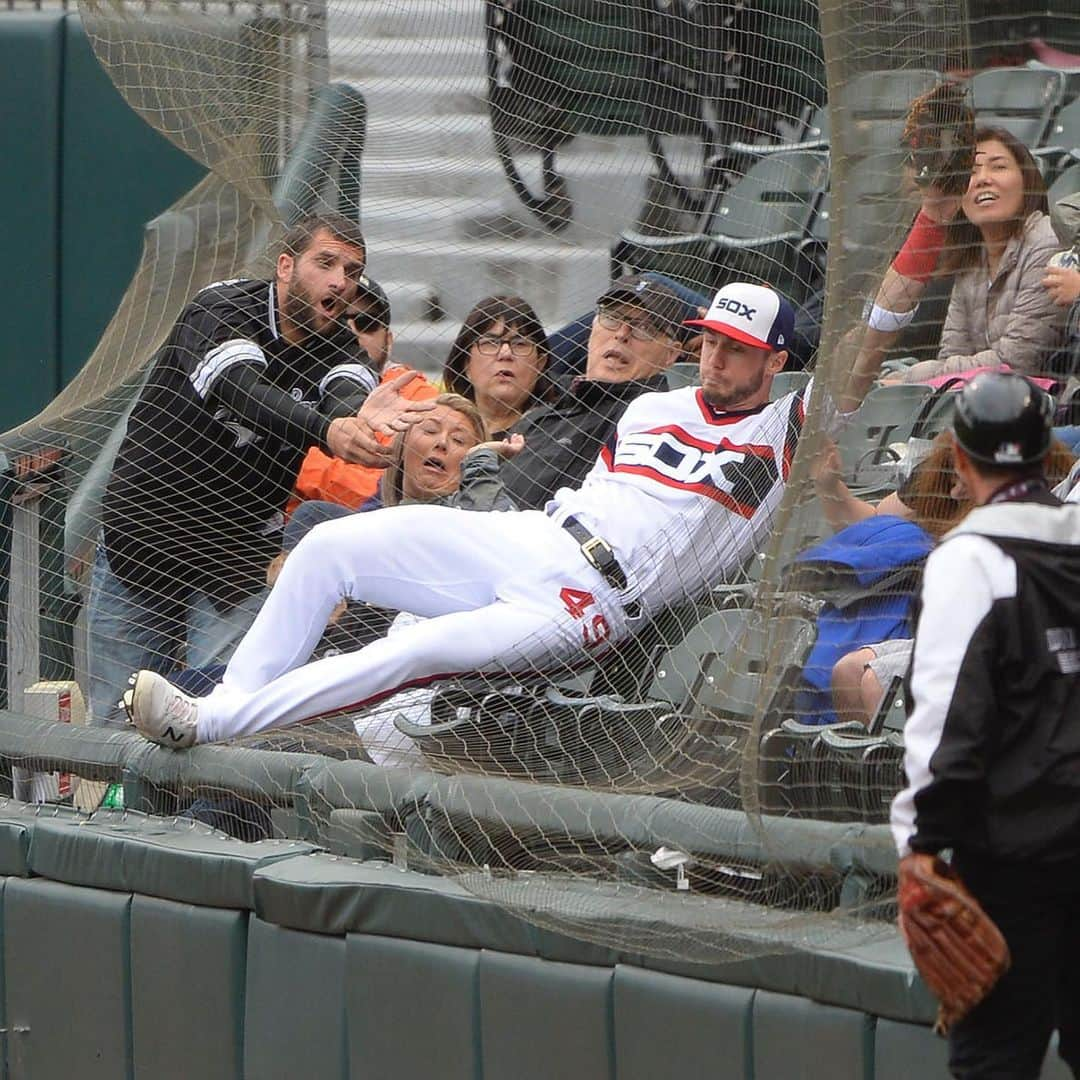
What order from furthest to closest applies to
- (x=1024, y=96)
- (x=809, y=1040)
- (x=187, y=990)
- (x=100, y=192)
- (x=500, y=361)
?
(x=100, y=192) → (x=1024, y=96) → (x=500, y=361) → (x=187, y=990) → (x=809, y=1040)

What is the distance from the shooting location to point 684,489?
450 cm

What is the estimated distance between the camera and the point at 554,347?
501 centimetres

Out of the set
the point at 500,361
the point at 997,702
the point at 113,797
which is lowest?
the point at 113,797

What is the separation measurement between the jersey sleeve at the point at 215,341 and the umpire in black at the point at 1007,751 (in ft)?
9.15

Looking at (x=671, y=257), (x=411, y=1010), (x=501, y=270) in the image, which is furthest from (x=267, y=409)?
(x=411, y=1010)

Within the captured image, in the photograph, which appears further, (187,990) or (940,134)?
(187,990)

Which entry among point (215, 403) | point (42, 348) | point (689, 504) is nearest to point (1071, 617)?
point (689, 504)

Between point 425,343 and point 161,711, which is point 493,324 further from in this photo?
point 161,711

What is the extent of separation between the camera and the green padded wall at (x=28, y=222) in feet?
26.1

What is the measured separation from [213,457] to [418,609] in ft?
3.14

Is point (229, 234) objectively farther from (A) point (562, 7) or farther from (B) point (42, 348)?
(B) point (42, 348)

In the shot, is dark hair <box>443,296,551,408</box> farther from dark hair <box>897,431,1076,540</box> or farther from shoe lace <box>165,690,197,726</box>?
dark hair <box>897,431,1076,540</box>

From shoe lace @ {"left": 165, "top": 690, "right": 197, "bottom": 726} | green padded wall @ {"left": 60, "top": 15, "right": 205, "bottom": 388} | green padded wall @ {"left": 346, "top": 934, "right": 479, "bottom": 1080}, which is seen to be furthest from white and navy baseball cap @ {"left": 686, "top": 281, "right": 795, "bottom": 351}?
green padded wall @ {"left": 60, "top": 15, "right": 205, "bottom": 388}

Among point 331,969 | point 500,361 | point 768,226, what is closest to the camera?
point 331,969
